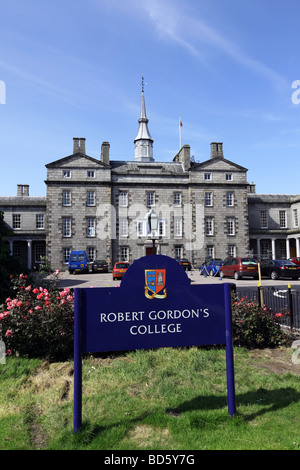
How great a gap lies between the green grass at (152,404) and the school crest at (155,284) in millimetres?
1420

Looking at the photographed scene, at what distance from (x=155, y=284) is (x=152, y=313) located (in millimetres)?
359

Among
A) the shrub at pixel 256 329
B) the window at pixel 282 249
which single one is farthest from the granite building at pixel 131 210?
the shrub at pixel 256 329

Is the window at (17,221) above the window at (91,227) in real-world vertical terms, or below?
above

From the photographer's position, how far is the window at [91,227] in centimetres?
4131

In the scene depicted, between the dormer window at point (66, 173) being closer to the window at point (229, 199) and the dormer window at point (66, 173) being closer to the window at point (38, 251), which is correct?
the window at point (38, 251)

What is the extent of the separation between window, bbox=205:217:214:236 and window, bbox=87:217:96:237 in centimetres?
1409

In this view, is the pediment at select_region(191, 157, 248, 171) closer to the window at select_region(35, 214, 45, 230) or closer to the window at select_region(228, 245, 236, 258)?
the window at select_region(228, 245, 236, 258)

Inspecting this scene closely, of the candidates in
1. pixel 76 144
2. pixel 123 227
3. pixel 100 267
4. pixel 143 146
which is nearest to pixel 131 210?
pixel 123 227

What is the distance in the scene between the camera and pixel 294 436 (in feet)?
11.9

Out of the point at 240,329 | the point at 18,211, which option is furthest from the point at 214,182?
the point at 240,329

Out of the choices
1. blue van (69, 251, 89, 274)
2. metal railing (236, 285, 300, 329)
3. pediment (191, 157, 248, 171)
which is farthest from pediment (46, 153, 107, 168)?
metal railing (236, 285, 300, 329)

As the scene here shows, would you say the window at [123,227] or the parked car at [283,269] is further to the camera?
the window at [123,227]

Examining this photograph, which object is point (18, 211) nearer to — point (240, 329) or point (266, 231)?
point (266, 231)

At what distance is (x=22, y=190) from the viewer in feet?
155
